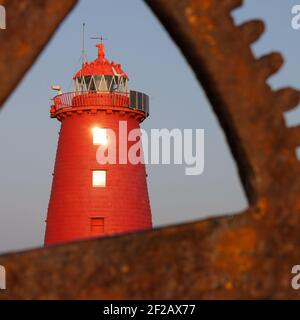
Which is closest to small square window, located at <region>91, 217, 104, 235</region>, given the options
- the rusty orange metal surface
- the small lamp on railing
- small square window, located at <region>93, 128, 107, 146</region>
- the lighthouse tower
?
the lighthouse tower

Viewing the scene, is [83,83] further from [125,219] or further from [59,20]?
[59,20]

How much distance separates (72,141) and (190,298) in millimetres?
35068

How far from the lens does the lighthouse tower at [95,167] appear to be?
3728 cm

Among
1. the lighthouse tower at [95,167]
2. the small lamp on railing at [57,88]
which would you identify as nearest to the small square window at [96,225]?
the lighthouse tower at [95,167]

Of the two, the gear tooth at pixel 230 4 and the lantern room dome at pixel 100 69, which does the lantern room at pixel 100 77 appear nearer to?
the lantern room dome at pixel 100 69

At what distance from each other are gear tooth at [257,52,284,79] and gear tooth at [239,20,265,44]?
0.09 meters

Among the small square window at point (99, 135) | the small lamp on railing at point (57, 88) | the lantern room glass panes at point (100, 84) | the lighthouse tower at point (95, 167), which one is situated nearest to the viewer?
the lighthouse tower at point (95, 167)

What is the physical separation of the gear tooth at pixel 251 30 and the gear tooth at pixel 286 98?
0.24 meters

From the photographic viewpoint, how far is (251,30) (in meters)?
3.47

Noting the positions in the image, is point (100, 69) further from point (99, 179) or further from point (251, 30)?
point (251, 30)

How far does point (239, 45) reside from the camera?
3449 millimetres

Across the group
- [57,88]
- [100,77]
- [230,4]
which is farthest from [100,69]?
[230,4]

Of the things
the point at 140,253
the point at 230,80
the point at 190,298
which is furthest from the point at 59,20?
the point at 190,298
